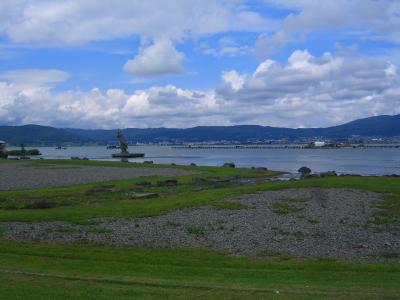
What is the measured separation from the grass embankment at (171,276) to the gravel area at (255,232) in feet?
5.09

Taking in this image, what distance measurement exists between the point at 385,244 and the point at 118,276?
1115 cm

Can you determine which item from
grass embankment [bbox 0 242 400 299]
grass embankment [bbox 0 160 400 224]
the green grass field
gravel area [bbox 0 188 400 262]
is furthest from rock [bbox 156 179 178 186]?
grass embankment [bbox 0 242 400 299]

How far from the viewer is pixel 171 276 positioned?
14070 millimetres

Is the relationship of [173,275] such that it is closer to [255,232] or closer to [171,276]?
[171,276]

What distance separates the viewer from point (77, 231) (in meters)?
21.7

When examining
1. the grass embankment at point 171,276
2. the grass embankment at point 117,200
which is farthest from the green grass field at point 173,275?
the grass embankment at point 117,200

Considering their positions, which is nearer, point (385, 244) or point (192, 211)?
point (385, 244)

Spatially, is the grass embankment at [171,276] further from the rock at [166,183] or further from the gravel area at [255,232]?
the rock at [166,183]

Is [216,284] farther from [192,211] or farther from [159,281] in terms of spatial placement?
[192,211]

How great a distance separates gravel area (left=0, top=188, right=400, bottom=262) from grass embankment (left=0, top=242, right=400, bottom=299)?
61.1 inches

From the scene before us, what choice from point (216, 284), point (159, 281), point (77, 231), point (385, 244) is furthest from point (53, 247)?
point (385, 244)

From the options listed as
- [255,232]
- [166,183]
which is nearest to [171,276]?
[255,232]

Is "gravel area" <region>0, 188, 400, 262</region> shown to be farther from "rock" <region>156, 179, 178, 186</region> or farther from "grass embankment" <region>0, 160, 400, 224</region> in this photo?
"rock" <region>156, 179, 178, 186</region>

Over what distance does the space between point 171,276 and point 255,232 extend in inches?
334
